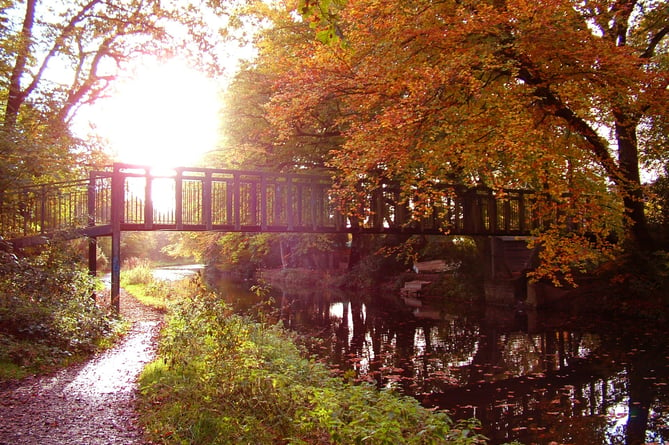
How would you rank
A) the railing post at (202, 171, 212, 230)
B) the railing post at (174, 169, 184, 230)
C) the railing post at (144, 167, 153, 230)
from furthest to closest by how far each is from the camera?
the railing post at (202, 171, 212, 230), the railing post at (174, 169, 184, 230), the railing post at (144, 167, 153, 230)

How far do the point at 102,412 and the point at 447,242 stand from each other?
60.8 feet

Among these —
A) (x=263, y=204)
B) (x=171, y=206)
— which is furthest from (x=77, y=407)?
(x=263, y=204)

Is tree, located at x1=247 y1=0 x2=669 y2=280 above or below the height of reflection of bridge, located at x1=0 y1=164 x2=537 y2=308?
above

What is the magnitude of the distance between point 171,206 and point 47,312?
213 inches

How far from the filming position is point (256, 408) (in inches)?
208

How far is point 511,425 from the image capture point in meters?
7.32

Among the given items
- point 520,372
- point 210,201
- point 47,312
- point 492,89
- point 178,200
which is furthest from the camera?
point 210,201

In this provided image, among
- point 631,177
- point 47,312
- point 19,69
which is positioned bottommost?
point 47,312

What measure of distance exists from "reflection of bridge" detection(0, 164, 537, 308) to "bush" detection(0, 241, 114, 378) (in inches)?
53.4

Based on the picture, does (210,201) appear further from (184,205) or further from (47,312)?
(47,312)

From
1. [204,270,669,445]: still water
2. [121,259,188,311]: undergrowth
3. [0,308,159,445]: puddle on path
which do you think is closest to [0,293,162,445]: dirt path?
[0,308,159,445]: puddle on path

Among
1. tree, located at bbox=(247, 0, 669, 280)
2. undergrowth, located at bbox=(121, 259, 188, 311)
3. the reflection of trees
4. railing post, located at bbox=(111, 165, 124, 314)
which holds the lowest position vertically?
the reflection of trees

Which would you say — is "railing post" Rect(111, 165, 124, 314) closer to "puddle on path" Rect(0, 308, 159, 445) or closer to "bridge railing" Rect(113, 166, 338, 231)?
"bridge railing" Rect(113, 166, 338, 231)

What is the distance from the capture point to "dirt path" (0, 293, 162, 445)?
481 cm
